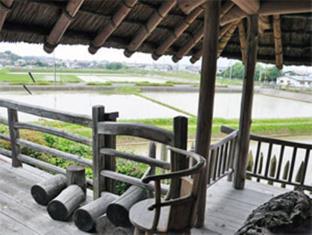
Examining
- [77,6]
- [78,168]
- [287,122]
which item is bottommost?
[287,122]

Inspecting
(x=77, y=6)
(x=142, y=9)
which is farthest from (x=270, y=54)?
(x=77, y=6)

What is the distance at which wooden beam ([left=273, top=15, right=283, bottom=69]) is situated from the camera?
12.5 ft

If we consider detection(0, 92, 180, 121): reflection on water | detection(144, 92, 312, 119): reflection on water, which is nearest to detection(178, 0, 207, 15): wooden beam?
detection(0, 92, 180, 121): reflection on water

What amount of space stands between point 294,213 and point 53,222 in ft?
7.17

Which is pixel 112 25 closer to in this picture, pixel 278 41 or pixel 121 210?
pixel 121 210

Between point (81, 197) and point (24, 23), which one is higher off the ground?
point (24, 23)

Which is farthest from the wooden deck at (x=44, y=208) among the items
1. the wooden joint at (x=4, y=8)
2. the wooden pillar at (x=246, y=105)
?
the wooden joint at (x=4, y=8)

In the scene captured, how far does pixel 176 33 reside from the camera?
377 centimetres

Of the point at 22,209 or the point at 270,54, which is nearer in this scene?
the point at 22,209

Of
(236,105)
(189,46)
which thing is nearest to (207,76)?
(189,46)

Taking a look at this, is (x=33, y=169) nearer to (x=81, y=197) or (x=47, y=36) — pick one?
(x=81, y=197)

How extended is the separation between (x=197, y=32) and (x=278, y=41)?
1.16 metres

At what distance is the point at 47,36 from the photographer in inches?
120

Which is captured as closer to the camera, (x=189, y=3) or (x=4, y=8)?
(x=4, y=8)
